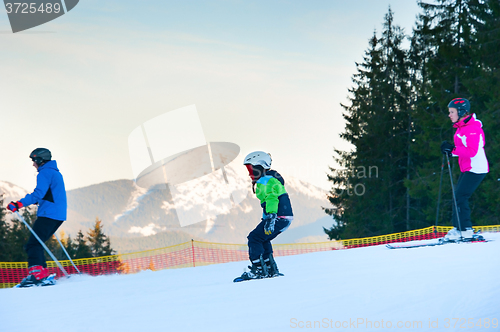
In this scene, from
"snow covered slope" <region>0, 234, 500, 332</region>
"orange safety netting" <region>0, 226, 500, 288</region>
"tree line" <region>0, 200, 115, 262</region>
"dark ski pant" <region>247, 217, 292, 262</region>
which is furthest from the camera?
"tree line" <region>0, 200, 115, 262</region>

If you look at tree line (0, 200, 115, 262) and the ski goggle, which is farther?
tree line (0, 200, 115, 262)

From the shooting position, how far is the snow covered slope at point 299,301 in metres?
3.20

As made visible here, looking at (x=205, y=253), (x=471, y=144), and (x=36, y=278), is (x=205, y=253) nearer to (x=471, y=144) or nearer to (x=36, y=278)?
(x=36, y=278)

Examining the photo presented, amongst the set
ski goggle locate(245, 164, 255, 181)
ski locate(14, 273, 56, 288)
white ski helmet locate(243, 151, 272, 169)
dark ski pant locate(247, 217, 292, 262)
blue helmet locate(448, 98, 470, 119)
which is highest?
blue helmet locate(448, 98, 470, 119)

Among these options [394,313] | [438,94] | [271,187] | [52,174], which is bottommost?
[394,313]

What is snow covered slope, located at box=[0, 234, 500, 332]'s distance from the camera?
320cm

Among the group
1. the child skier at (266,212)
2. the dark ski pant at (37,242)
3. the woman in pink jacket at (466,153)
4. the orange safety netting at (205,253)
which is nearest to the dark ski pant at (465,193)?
the woman in pink jacket at (466,153)

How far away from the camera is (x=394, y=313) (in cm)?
326

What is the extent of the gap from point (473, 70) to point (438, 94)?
74.3 inches

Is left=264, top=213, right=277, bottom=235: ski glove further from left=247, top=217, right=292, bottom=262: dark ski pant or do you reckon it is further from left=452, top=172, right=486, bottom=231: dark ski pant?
left=452, top=172, right=486, bottom=231: dark ski pant

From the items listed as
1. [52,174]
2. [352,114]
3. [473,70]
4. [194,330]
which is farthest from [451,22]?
[194,330]

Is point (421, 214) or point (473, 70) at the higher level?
point (473, 70)

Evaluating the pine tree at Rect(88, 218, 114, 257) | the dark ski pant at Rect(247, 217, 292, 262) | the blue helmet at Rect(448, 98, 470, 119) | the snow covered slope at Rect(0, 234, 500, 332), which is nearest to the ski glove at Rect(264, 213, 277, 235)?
the dark ski pant at Rect(247, 217, 292, 262)

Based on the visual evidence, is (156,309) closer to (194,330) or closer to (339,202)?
(194,330)
